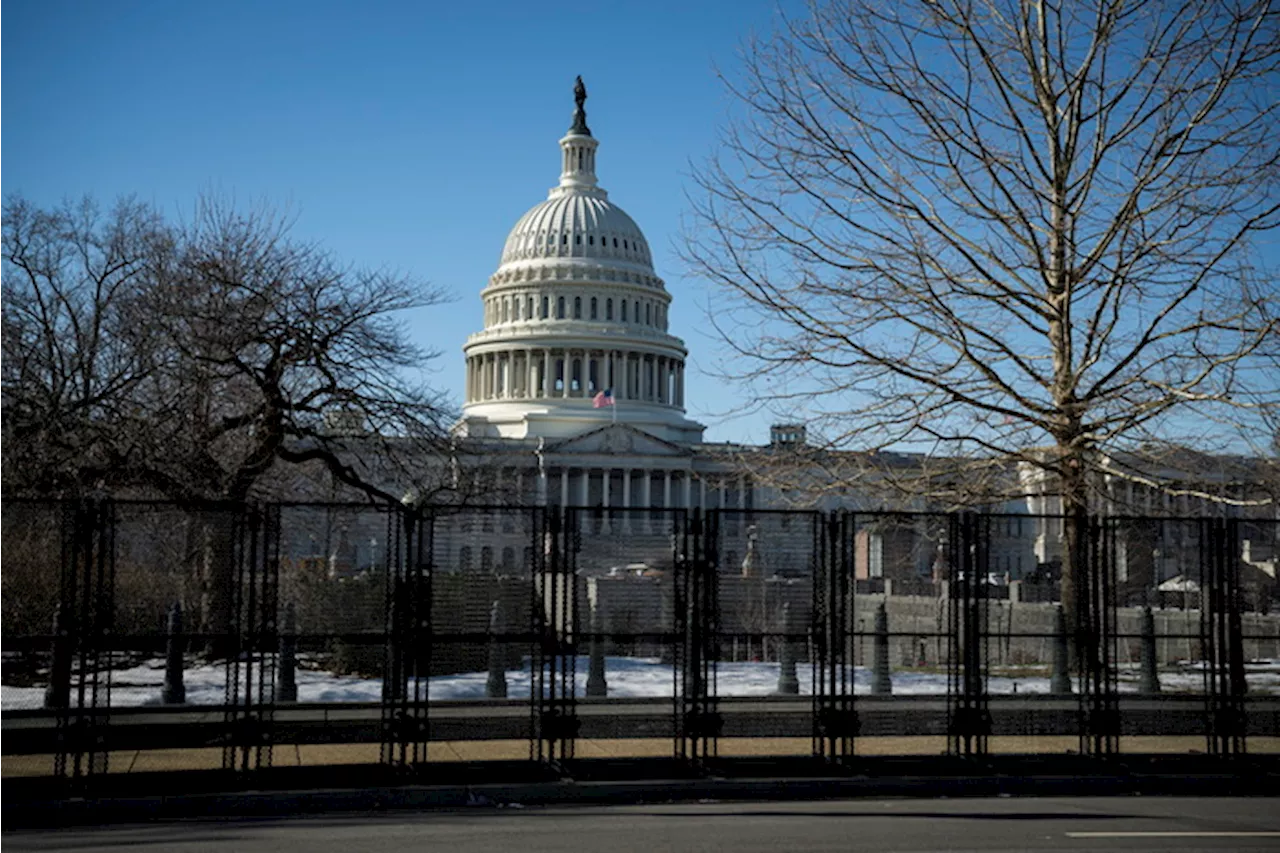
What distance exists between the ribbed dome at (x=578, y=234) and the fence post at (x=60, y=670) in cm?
12726

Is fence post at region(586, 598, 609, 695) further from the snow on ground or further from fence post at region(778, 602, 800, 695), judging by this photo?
fence post at region(778, 602, 800, 695)

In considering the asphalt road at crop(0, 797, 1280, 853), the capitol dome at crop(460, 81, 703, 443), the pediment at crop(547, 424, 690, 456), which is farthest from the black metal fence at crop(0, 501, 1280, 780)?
the capitol dome at crop(460, 81, 703, 443)

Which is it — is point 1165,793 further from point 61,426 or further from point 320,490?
point 320,490

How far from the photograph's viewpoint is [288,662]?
17250mm

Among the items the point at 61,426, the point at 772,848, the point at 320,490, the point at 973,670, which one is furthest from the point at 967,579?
the point at 320,490

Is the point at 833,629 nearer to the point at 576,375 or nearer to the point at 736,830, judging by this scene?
the point at 736,830

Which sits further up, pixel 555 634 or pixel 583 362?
pixel 583 362

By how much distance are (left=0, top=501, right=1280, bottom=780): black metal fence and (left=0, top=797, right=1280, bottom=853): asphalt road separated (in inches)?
83.8

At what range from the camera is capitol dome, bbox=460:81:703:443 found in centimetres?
13588

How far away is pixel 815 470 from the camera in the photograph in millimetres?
23594

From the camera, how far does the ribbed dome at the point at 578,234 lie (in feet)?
469

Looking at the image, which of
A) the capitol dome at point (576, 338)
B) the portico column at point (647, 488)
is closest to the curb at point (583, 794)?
the portico column at point (647, 488)

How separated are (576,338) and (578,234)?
11913 millimetres

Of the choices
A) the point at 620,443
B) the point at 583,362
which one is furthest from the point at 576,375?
the point at 620,443
